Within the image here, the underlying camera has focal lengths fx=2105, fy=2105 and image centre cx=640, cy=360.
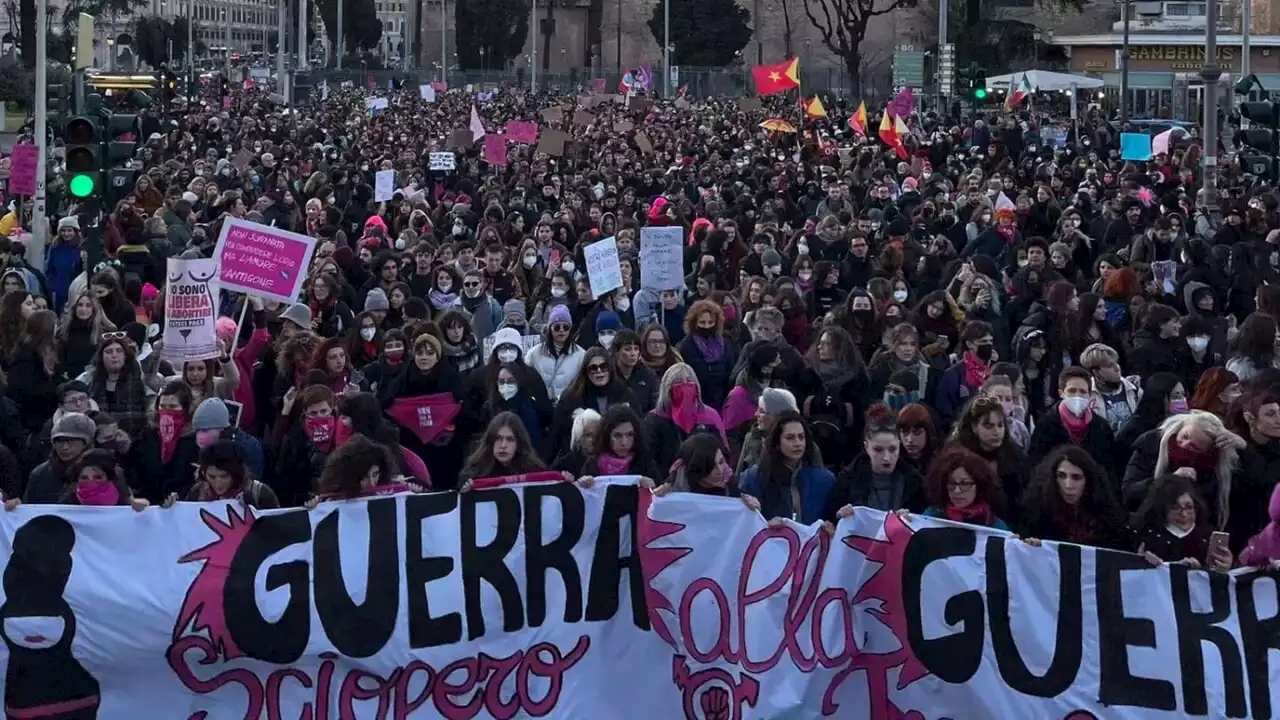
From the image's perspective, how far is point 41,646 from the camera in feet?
21.5

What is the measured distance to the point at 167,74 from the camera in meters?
40.9

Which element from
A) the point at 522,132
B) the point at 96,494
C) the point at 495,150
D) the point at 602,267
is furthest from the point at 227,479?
the point at 522,132

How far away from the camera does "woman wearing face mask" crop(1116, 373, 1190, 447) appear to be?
901 cm

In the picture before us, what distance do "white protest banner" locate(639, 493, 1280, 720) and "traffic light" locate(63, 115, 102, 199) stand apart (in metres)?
9.32

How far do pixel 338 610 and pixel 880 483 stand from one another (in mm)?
2079

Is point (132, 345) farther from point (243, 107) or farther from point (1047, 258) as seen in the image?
point (243, 107)

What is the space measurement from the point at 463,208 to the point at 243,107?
3154 cm

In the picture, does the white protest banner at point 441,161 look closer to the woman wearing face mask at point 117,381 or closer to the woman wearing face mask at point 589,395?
the woman wearing face mask at point 117,381

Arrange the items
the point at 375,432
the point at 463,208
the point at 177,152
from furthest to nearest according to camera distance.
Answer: the point at 177,152 < the point at 463,208 < the point at 375,432

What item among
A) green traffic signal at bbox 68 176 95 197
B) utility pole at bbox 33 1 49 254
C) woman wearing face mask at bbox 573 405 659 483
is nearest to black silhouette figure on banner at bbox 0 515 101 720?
woman wearing face mask at bbox 573 405 659 483

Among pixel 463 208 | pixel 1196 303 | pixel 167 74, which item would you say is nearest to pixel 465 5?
pixel 167 74

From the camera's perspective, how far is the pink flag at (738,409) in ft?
32.0

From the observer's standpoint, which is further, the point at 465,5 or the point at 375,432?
the point at 465,5

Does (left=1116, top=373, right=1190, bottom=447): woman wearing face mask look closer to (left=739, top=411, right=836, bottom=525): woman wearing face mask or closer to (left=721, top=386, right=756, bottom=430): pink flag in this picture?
(left=721, top=386, right=756, bottom=430): pink flag
